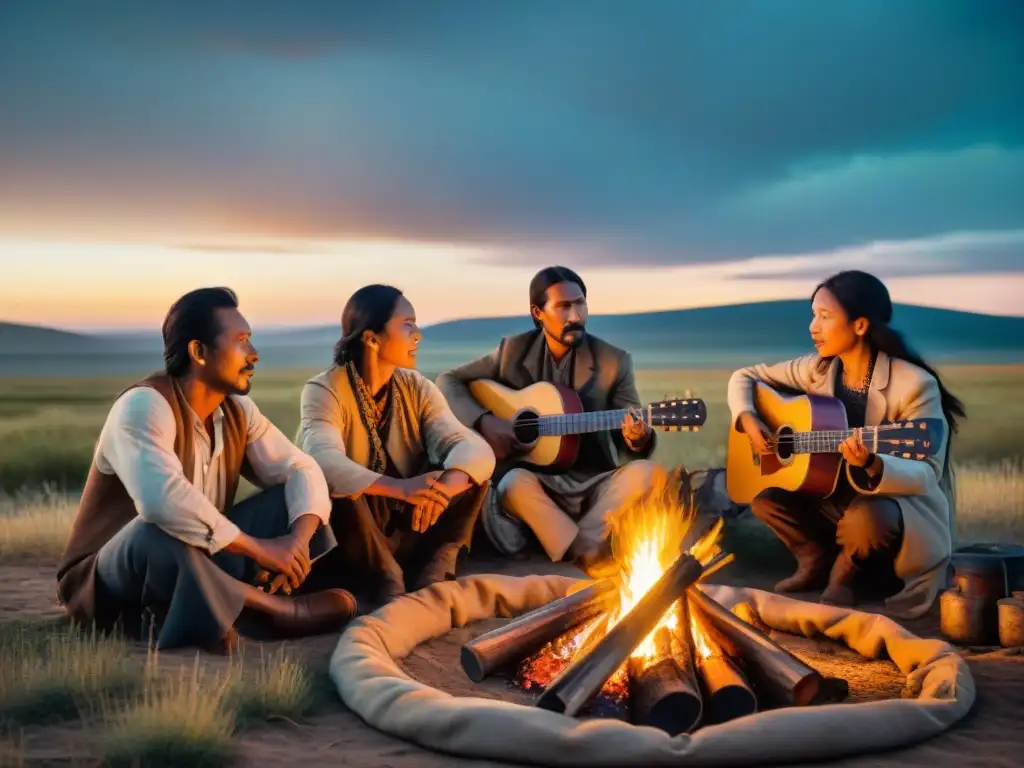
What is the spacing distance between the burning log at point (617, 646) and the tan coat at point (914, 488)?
2.01m

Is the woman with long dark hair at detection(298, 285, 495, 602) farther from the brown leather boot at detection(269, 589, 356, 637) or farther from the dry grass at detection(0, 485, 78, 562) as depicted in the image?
the dry grass at detection(0, 485, 78, 562)

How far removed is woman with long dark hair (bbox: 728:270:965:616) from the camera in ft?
22.6

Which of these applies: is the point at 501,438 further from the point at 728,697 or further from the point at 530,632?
the point at 728,697

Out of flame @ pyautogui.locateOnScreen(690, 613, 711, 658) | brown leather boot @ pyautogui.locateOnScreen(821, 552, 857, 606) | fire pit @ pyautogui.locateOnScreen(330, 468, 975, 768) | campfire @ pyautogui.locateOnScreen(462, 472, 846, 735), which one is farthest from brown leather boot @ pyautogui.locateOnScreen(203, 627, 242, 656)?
brown leather boot @ pyautogui.locateOnScreen(821, 552, 857, 606)

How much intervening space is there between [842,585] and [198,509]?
3.58 m

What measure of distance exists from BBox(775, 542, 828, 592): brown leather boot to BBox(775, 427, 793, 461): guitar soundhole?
540mm

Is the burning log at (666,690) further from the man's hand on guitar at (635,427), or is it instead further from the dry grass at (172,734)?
the man's hand on guitar at (635,427)

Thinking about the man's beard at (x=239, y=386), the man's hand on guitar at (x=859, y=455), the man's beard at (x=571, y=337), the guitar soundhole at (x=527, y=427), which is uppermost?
the man's beard at (x=571, y=337)

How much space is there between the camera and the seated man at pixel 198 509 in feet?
18.8

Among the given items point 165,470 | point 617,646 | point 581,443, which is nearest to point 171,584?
point 165,470

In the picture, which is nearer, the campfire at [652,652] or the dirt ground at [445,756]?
the dirt ground at [445,756]

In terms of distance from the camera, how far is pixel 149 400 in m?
5.84

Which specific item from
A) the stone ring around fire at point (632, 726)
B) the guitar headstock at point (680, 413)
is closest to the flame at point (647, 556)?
the stone ring around fire at point (632, 726)

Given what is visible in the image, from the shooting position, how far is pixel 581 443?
827cm
